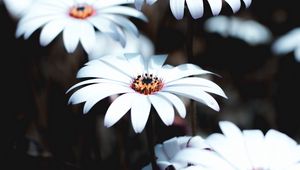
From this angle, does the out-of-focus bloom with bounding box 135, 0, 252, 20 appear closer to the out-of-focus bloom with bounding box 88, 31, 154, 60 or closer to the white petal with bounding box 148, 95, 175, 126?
the white petal with bounding box 148, 95, 175, 126

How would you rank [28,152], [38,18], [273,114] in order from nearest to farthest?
A: [38,18]
[28,152]
[273,114]

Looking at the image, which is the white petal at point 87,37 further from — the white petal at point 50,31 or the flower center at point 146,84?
the flower center at point 146,84

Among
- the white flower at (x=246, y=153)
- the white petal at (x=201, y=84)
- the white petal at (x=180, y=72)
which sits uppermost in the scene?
the white petal at (x=180, y=72)

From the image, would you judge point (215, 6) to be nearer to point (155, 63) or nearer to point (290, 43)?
point (155, 63)

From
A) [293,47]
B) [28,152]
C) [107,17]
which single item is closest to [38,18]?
[107,17]

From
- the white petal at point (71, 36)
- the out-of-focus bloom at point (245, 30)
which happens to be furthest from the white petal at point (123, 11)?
the out-of-focus bloom at point (245, 30)

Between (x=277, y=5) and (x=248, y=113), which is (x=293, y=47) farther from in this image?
(x=277, y=5)

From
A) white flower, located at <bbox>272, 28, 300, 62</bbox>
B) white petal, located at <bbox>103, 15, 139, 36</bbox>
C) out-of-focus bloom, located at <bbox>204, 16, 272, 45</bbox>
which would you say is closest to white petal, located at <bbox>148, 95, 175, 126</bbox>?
white petal, located at <bbox>103, 15, 139, 36</bbox>
